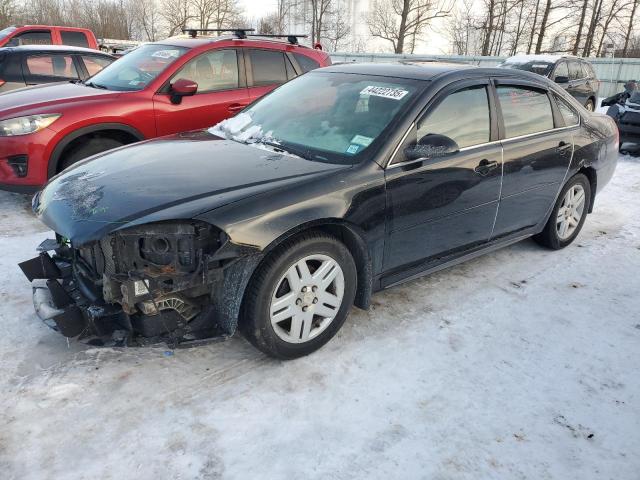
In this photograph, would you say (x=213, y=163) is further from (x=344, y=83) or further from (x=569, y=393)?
(x=569, y=393)

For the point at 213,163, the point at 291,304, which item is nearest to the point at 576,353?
the point at 291,304

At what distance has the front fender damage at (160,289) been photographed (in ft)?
8.27

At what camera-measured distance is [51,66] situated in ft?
26.2

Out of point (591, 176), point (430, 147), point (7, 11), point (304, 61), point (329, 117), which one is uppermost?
point (7, 11)

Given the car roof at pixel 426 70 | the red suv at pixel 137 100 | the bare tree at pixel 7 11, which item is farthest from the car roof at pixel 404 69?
the bare tree at pixel 7 11

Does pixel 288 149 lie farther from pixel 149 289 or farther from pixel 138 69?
pixel 138 69

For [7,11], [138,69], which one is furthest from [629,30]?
[7,11]

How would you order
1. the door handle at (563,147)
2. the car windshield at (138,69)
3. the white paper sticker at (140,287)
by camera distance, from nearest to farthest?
1. the white paper sticker at (140,287)
2. the door handle at (563,147)
3. the car windshield at (138,69)

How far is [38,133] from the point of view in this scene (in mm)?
4840

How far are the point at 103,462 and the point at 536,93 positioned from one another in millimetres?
3983

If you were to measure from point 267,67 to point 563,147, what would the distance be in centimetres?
361

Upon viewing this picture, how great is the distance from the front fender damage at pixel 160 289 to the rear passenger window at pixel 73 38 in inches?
475

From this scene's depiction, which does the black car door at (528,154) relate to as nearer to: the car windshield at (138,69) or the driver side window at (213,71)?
the driver side window at (213,71)

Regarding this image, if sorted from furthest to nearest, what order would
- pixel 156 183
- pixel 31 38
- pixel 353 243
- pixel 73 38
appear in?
pixel 73 38 → pixel 31 38 → pixel 353 243 → pixel 156 183
